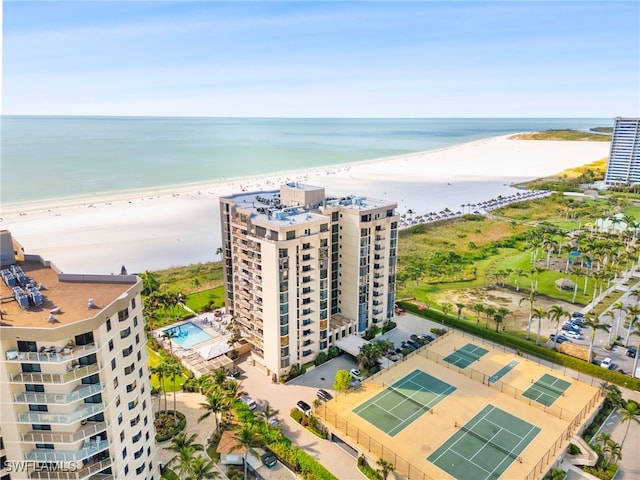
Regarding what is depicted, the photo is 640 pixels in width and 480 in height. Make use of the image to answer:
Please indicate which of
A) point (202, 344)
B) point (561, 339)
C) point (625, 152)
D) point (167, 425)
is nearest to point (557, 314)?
point (561, 339)

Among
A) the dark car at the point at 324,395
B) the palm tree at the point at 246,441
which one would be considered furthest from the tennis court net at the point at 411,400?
the palm tree at the point at 246,441

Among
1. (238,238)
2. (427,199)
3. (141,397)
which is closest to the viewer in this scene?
(141,397)

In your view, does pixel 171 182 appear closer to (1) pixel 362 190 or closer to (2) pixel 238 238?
(1) pixel 362 190

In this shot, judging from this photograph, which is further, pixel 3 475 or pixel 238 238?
pixel 238 238

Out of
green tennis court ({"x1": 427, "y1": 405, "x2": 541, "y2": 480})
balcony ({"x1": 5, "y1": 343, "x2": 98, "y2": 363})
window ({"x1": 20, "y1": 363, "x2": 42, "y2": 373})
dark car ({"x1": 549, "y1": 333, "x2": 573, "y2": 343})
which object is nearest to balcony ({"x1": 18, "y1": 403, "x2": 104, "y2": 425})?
window ({"x1": 20, "y1": 363, "x2": 42, "y2": 373})

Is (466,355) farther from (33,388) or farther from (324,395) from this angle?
(33,388)

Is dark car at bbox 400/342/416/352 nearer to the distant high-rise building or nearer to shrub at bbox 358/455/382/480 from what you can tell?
shrub at bbox 358/455/382/480

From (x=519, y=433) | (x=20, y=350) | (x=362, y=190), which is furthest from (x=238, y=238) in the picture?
(x=362, y=190)

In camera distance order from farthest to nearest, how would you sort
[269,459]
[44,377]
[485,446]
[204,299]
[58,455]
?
[204,299], [485,446], [269,459], [58,455], [44,377]
